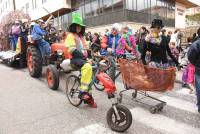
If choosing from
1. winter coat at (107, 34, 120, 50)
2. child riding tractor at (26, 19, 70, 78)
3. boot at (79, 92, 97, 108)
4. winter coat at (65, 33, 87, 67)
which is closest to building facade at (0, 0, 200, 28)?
child riding tractor at (26, 19, 70, 78)

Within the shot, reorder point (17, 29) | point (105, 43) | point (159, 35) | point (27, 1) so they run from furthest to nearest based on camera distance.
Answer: point (27, 1)
point (17, 29)
point (105, 43)
point (159, 35)

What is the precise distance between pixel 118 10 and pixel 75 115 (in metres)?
16.9

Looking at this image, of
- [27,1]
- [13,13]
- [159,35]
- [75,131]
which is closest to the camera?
[75,131]

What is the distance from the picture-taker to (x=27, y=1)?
39594mm

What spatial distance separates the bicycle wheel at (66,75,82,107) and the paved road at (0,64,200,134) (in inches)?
5.3

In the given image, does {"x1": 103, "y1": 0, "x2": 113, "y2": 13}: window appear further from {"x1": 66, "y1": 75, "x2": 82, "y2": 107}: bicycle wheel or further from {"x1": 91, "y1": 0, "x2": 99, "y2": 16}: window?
{"x1": 66, "y1": 75, "x2": 82, "y2": 107}: bicycle wheel

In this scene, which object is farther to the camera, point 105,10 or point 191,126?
point 105,10

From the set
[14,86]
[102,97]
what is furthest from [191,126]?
[14,86]

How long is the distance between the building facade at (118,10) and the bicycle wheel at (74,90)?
420 inches

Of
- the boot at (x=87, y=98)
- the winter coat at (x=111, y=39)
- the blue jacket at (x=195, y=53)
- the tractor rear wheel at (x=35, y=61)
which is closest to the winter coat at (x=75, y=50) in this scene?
the boot at (x=87, y=98)

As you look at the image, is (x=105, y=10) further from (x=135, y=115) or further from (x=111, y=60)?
(x=135, y=115)

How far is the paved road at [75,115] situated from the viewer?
5165mm

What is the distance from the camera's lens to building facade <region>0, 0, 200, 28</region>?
72.5 feet

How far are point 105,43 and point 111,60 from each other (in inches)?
43.4
